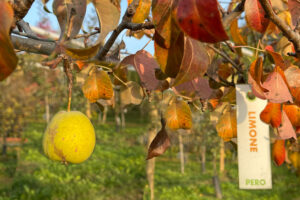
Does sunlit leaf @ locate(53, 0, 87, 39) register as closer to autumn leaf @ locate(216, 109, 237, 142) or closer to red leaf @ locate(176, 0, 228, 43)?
red leaf @ locate(176, 0, 228, 43)

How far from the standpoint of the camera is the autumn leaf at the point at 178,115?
77 centimetres

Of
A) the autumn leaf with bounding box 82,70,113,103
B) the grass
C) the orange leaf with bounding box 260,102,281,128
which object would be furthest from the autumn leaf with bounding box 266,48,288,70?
the grass

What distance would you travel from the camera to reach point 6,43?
334 mm

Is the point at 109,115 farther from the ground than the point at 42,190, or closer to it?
farther from the ground

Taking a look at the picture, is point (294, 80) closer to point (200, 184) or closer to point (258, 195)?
point (258, 195)

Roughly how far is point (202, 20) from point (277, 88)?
367 millimetres

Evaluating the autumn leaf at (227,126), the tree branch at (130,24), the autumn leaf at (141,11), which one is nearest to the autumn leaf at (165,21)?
the tree branch at (130,24)

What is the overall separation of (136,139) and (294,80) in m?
8.02

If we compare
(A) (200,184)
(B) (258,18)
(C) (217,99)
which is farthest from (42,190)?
(B) (258,18)

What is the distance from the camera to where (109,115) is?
13320 mm

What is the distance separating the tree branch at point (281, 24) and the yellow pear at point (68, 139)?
0.44 metres

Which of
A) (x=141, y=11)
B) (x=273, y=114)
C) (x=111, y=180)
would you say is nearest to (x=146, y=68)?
(x=141, y=11)

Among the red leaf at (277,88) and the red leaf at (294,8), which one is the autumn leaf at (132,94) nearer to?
the red leaf at (277,88)

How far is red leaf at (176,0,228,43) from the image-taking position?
0.32 meters
